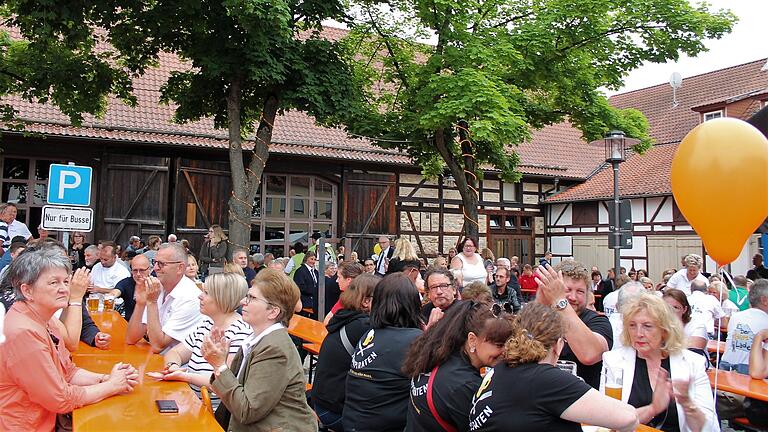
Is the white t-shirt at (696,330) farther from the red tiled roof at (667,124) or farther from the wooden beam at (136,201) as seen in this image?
the red tiled roof at (667,124)

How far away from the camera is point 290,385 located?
10.6 feet

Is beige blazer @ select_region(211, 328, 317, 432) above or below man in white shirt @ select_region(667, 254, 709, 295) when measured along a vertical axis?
below

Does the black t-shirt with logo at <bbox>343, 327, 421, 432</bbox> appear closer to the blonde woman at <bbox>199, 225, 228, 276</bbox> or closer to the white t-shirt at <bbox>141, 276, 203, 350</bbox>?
the white t-shirt at <bbox>141, 276, 203, 350</bbox>

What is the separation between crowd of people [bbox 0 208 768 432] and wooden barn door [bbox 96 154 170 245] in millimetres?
13258

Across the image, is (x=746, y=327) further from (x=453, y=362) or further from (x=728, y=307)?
(x=453, y=362)

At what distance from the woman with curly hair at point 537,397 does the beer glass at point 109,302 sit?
5183mm

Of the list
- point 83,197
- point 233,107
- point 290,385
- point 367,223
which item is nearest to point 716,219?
point 290,385

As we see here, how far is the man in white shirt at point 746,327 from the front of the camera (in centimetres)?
555

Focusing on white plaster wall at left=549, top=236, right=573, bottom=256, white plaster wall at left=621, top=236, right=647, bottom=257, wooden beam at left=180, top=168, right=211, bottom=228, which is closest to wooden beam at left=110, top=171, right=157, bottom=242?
wooden beam at left=180, top=168, right=211, bottom=228

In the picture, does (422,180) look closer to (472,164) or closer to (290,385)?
(472,164)

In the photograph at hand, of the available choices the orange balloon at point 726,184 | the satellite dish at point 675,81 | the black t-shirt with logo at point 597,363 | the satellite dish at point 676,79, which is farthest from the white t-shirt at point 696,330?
the satellite dish at point 676,79

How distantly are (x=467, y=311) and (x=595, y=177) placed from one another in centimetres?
2365

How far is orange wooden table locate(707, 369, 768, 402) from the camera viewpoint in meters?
4.60

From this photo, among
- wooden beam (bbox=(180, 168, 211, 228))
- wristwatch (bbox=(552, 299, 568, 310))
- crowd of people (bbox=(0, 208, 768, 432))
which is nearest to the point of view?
crowd of people (bbox=(0, 208, 768, 432))
